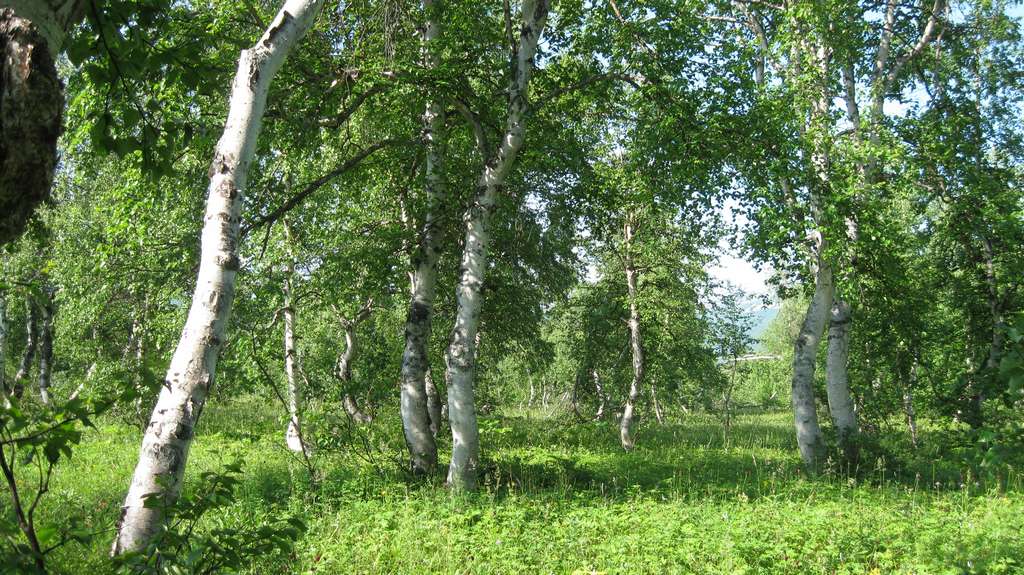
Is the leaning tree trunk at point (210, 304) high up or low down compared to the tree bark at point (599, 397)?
up

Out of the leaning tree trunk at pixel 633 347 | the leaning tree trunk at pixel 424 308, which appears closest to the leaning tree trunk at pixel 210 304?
the leaning tree trunk at pixel 424 308

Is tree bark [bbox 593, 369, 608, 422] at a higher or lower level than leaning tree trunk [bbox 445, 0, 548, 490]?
lower

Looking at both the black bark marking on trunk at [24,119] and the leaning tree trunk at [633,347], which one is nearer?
the black bark marking on trunk at [24,119]

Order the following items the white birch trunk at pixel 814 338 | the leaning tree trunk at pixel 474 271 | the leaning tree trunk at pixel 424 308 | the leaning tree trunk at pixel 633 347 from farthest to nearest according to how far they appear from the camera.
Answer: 1. the leaning tree trunk at pixel 633 347
2. the white birch trunk at pixel 814 338
3. the leaning tree trunk at pixel 424 308
4. the leaning tree trunk at pixel 474 271

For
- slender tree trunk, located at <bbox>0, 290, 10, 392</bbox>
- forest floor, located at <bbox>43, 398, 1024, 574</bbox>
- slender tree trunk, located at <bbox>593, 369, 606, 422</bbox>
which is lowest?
forest floor, located at <bbox>43, 398, 1024, 574</bbox>

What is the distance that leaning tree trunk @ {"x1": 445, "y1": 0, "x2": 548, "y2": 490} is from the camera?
805cm

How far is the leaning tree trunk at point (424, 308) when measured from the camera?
29.6 ft

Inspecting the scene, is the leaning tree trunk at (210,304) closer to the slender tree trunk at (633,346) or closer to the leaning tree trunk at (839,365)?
the leaning tree trunk at (839,365)

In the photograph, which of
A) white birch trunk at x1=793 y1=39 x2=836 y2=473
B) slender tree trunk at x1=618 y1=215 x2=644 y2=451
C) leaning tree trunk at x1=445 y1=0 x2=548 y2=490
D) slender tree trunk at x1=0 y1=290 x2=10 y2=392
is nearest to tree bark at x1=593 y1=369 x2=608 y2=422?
slender tree trunk at x1=618 y1=215 x2=644 y2=451

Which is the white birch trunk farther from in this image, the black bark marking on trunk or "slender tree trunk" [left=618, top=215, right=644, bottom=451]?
the black bark marking on trunk

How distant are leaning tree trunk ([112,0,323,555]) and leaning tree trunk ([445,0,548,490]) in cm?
396

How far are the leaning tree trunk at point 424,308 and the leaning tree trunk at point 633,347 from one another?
753cm

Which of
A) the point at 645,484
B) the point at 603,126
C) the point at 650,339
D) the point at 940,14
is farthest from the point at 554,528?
the point at 940,14

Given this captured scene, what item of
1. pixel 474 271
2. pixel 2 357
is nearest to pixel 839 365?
pixel 474 271
